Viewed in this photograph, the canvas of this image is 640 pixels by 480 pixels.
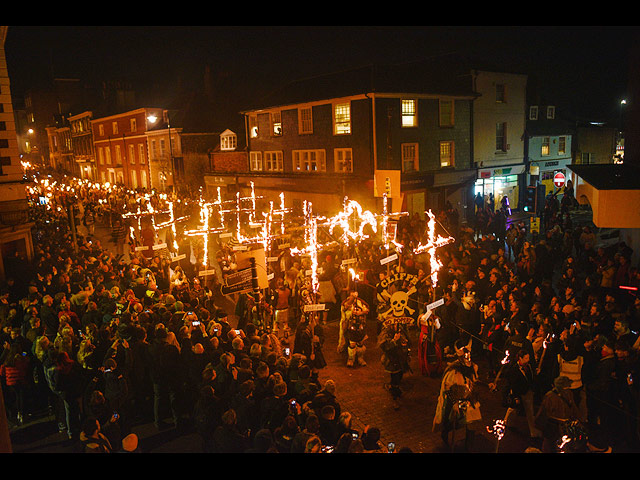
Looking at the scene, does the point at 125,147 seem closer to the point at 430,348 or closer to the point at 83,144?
the point at 83,144

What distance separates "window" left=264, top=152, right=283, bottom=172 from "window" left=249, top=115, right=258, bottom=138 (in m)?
2.04

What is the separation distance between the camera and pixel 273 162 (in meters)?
37.0

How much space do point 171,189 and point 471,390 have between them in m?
39.8

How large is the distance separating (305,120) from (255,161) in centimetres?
666

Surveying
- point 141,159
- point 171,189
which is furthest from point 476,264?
point 141,159

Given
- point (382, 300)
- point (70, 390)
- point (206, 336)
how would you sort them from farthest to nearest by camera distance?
point (382, 300) < point (206, 336) < point (70, 390)

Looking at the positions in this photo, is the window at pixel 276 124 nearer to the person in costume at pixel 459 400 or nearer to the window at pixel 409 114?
the window at pixel 409 114

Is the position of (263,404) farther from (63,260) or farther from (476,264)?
(63,260)

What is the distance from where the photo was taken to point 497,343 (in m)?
10.8

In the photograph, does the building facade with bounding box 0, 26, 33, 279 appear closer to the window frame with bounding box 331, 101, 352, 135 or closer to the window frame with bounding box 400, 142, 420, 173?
the window frame with bounding box 331, 101, 352, 135

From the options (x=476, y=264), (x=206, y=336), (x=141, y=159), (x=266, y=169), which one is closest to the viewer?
(x=206, y=336)

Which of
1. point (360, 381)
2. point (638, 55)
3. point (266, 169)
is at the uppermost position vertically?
point (638, 55)

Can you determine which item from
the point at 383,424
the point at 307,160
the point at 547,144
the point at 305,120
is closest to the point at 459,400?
the point at 383,424

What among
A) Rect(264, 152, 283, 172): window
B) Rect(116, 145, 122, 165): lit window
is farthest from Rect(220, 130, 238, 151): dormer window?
Rect(116, 145, 122, 165): lit window
